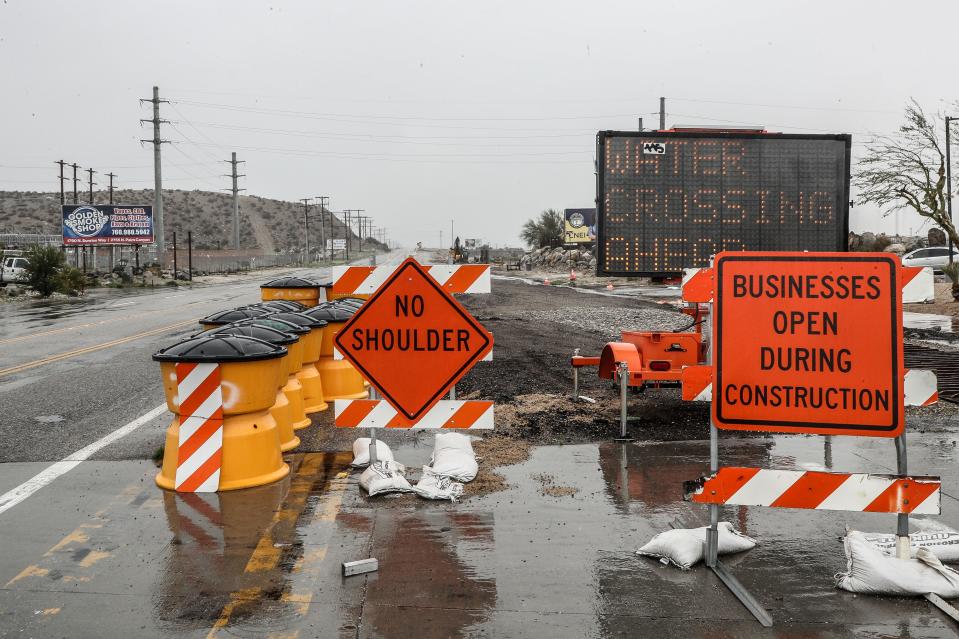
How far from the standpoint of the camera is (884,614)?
14.1 feet

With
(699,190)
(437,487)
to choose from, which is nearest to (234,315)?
(437,487)

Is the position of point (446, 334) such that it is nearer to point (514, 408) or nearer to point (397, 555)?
point (397, 555)

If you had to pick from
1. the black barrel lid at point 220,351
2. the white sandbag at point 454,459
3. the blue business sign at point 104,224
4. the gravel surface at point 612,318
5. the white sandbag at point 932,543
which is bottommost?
the white sandbag at point 932,543

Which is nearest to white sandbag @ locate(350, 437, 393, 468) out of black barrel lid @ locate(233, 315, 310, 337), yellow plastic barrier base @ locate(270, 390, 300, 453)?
yellow plastic barrier base @ locate(270, 390, 300, 453)

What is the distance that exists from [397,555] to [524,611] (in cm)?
108

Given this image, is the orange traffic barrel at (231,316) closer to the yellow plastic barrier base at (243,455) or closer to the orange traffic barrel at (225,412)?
the orange traffic barrel at (225,412)

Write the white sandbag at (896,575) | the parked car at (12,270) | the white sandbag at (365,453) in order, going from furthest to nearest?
the parked car at (12,270), the white sandbag at (365,453), the white sandbag at (896,575)

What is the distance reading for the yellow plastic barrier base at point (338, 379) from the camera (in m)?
10.2

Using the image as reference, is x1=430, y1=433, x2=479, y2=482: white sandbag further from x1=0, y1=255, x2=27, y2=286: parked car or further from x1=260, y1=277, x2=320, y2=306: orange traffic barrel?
x1=0, y1=255, x2=27, y2=286: parked car

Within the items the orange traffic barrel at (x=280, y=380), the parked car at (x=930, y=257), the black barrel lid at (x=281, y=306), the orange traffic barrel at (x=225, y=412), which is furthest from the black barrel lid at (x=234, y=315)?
the parked car at (x=930, y=257)

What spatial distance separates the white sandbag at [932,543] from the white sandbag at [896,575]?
0.31 m

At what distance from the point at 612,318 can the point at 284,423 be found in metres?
16.0

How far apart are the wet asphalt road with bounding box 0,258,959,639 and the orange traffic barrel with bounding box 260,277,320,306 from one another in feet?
18.1

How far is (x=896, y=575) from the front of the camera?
4.53 m
